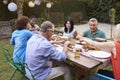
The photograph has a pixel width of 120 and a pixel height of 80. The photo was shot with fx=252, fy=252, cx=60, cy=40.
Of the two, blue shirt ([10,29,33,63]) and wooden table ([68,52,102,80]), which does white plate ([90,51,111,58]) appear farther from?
blue shirt ([10,29,33,63])

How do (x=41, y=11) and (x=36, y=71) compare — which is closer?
(x=36, y=71)

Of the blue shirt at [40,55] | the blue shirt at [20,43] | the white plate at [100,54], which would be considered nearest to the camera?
the blue shirt at [40,55]

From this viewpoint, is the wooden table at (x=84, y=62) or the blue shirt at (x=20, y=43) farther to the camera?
the blue shirt at (x=20, y=43)

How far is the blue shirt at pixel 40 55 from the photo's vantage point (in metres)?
3.27

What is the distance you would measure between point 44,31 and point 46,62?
1.38 ft

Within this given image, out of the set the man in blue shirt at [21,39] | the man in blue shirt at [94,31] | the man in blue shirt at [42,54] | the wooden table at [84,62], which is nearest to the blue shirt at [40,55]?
the man in blue shirt at [42,54]

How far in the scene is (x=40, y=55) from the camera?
10.9ft

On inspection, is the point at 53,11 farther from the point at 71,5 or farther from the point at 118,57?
the point at 118,57

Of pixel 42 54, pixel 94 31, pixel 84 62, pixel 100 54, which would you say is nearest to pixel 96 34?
pixel 94 31

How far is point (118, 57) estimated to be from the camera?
9.54 feet

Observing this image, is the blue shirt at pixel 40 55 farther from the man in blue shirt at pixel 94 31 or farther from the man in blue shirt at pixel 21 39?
the man in blue shirt at pixel 94 31

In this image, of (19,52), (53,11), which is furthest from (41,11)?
(19,52)

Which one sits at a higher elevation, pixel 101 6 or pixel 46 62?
pixel 101 6

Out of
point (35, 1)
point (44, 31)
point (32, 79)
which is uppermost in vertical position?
point (35, 1)
